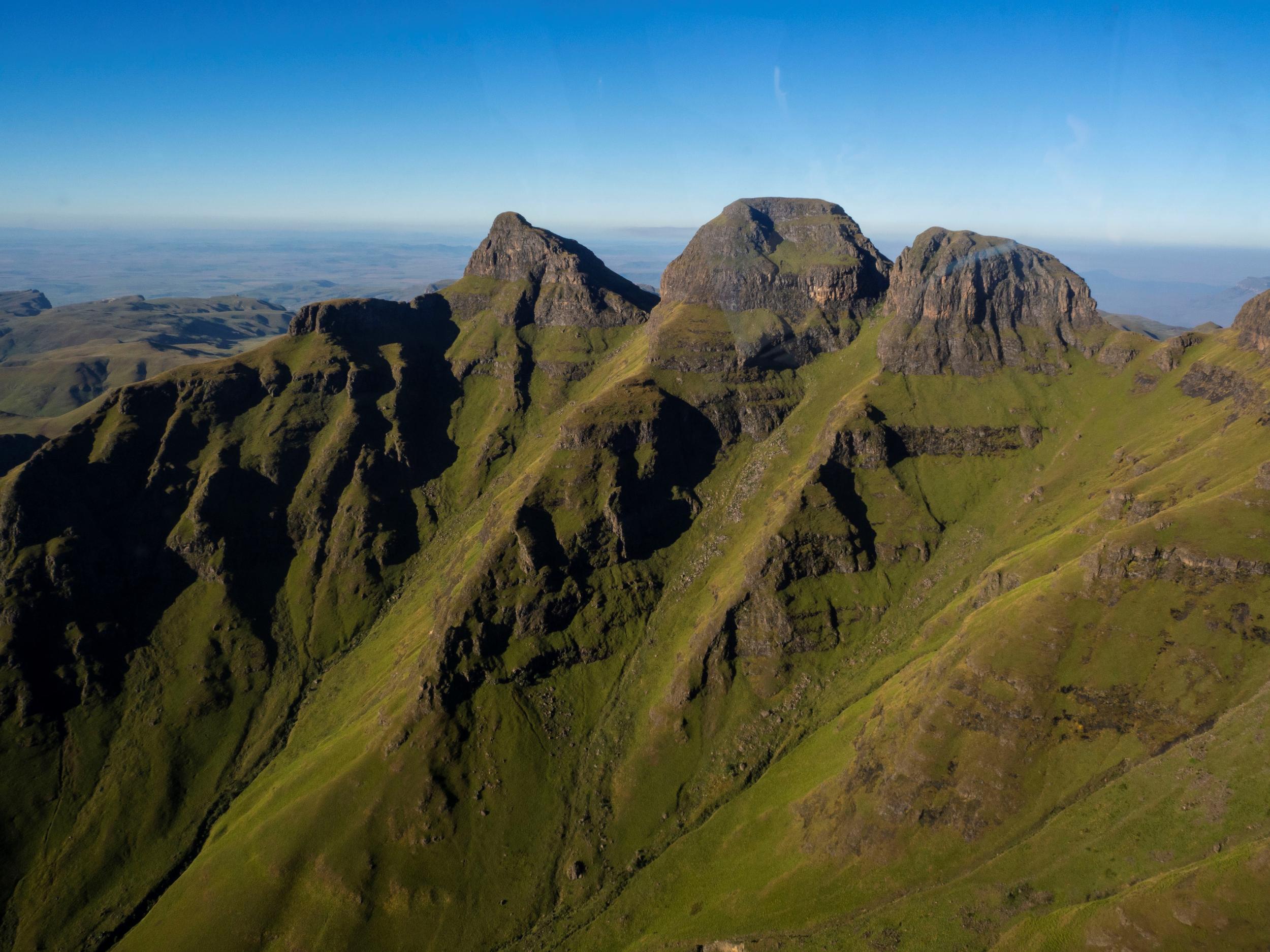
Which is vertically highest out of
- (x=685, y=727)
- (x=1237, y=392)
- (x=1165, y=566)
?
(x=1237, y=392)

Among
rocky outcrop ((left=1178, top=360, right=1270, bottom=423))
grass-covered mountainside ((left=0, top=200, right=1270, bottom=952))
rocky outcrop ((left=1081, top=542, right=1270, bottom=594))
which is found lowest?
grass-covered mountainside ((left=0, top=200, right=1270, bottom=952))

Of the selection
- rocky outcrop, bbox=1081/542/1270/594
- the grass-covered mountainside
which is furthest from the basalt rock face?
rocky outcrop, bbox=1081/542/1270/594

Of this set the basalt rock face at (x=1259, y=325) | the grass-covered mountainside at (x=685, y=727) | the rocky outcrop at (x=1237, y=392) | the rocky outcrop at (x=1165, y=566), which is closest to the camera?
the grass-covered mountainside at (x=685, y=727)

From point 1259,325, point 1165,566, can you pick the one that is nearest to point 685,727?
point 1165,566

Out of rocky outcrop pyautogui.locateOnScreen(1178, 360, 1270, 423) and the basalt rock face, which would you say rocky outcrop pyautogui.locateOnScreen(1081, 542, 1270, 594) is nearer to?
rocky outcrop pyautogui.locateOnScreen(1178, 360, 1270, 423)

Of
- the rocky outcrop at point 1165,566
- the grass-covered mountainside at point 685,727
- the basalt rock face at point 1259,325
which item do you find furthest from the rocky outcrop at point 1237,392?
the rocky outcrop at point 1165,566

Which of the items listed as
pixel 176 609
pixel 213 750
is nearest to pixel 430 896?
pixel 213 750

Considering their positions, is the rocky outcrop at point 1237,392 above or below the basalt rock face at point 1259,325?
below

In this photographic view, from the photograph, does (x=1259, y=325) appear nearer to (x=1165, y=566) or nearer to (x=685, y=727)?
(x=1165, y=566)

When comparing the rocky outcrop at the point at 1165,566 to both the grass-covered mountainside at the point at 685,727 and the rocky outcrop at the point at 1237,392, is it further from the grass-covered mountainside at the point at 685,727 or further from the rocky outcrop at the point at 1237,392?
the rocky outcrop at the point at 1237,392

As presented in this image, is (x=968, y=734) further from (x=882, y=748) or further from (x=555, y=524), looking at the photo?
(x=555, y=524)

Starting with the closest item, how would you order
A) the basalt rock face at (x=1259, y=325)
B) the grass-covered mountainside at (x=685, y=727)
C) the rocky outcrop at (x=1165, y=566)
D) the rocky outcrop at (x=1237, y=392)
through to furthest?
the grass-covered mountainside at (x=685, y=727) < the rocky outcrop at (x=1165, y=566) < the rocky outcrop at (x=1237, y=392) < the basalt rock face at (x=1259, y=325)
